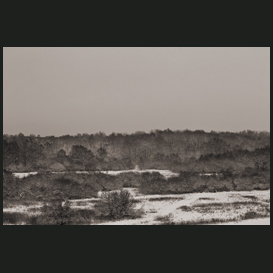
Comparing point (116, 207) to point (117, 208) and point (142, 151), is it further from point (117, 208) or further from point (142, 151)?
point (142, 151)

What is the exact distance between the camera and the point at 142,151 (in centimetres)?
7000

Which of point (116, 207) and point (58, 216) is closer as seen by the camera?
point (58, 216)

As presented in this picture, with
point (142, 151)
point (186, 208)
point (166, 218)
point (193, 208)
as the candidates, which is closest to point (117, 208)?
point (166, 218)

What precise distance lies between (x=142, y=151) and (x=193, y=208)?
38.0 metres

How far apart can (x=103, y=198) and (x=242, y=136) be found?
48.2 m

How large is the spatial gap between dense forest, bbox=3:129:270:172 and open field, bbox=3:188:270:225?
51.8ft

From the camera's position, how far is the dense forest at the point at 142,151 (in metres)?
57.8

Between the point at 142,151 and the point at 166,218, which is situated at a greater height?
the point at 142,151

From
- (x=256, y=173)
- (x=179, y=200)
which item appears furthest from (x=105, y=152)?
(x=179, y=200)

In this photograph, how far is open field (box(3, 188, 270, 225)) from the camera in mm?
27281

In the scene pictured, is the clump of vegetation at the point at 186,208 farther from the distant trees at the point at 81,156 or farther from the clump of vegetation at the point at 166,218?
the distant trees at the point at 81,156

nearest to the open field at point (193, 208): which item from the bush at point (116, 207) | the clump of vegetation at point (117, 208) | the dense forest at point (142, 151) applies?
the clump of vegetation at point (117, 208)

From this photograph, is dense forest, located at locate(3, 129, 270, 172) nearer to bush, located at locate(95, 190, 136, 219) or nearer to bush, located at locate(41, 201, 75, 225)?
bush, located at locate(95, 190, 136, 219)

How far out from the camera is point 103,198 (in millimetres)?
31562
